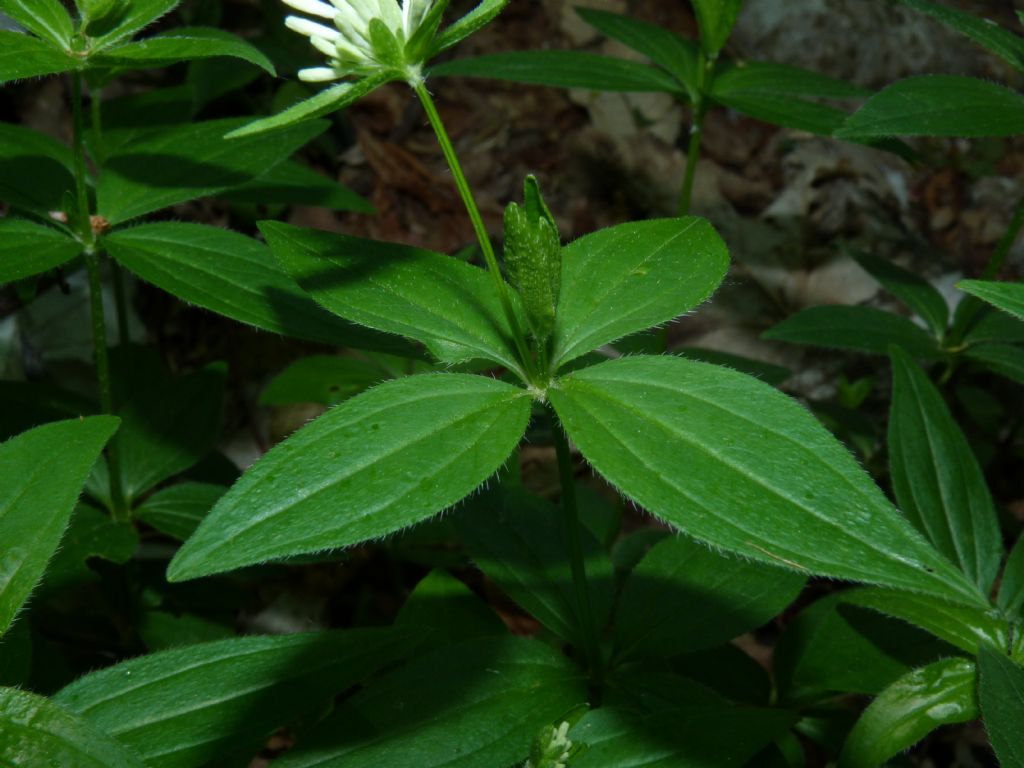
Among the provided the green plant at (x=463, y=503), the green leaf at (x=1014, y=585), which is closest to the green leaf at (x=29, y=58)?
the green plant at (x=463, y=503)

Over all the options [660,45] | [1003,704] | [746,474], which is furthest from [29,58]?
[1003,704]

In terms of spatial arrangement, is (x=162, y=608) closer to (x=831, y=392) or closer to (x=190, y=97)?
(x=190, y=97)

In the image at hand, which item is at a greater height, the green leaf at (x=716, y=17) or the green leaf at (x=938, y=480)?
the green leaf at (x=716, y=17)

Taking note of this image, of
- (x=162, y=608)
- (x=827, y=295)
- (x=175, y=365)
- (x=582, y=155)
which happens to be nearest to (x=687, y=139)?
(x=582, y=155)

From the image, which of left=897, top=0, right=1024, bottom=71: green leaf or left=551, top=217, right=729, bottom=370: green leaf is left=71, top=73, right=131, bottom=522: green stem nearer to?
left=551, top=217, right=729, bottom=370: green leaf

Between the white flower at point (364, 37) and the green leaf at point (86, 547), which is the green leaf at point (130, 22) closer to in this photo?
the white flower at point (364, 37)

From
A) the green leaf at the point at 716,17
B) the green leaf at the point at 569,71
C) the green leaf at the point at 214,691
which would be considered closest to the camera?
the green leaf at the point at 214,691
